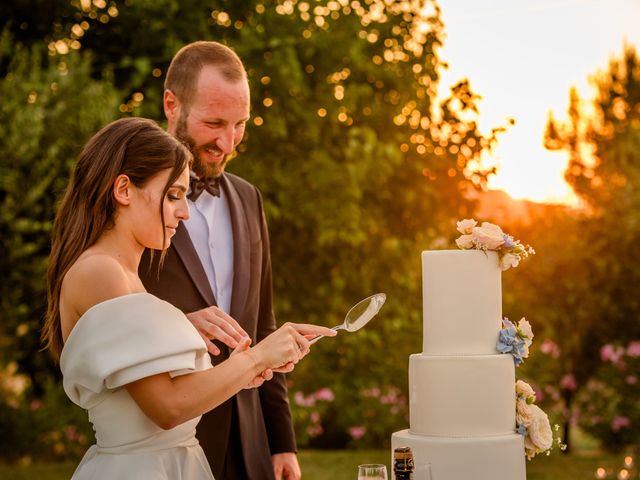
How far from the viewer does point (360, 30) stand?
9289 millimetres

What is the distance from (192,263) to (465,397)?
1083 mm

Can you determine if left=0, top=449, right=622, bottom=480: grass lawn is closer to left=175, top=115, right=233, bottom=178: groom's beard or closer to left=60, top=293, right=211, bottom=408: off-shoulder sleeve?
left=175, top=115, right=233, bottom=178: groom's beard

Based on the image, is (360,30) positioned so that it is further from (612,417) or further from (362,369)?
(612,417)

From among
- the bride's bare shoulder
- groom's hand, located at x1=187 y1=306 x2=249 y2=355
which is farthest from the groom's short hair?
the bride's bare shoulder

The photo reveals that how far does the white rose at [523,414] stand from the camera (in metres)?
3.40

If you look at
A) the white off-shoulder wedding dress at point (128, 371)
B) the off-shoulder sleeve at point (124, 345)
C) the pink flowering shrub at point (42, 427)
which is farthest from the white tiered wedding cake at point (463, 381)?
the pink flowering shrub at point (42, 427)

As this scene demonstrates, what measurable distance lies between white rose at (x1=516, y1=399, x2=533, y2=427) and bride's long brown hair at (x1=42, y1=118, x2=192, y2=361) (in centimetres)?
159

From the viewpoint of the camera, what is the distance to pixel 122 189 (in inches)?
101

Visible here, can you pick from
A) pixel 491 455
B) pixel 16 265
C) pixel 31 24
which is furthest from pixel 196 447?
pixel 31 24

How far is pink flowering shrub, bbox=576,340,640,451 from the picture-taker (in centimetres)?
1191

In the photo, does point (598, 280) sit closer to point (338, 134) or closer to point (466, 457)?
point (338, 134)

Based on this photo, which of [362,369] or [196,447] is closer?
[196,447]

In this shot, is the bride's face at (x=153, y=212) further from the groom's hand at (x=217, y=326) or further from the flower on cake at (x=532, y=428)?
the flower on cake at (x=532, y=428)

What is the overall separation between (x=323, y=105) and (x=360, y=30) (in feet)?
2.84
